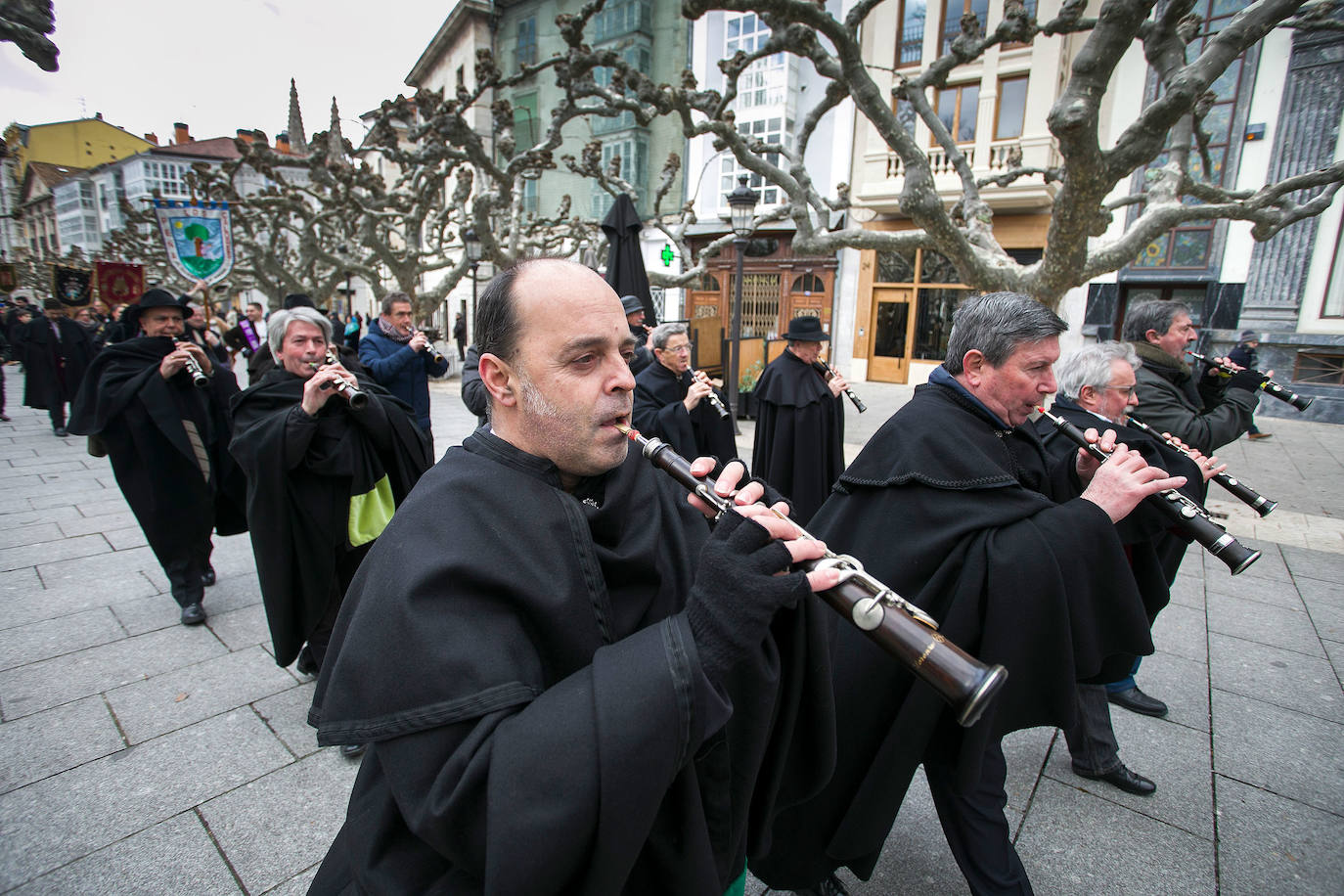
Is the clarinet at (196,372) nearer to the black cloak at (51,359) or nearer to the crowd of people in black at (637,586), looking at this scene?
the crowd of people in black at (637,586)

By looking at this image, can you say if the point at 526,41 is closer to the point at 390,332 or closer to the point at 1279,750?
the point at 390,332

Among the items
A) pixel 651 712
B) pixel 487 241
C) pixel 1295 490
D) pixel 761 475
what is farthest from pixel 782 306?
pixel 651 712

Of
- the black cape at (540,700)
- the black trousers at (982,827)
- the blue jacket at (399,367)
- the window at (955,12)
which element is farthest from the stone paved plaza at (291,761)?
the window at (955,12)

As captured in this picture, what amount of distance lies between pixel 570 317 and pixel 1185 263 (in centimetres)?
1750

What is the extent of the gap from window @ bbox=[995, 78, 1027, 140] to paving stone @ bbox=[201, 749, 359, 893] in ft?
61.8

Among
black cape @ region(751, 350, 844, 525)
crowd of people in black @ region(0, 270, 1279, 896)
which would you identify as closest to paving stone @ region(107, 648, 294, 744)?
crowd of people in black @ region(0, 270, 1279, 896)

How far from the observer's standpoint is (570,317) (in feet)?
4.60

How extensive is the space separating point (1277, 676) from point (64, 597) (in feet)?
25.5

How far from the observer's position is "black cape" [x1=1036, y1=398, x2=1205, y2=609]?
2.58 meters

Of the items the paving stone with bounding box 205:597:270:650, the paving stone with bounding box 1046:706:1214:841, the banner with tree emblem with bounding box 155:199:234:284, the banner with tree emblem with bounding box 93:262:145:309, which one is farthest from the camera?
the banner with tree emblem with bounding box 93:262:145:309

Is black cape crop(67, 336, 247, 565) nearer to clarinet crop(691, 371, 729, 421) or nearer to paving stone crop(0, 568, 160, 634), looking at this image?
paving stone crop(0, 568, 160, 634)

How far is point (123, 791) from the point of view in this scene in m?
2.72

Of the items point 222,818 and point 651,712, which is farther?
point 222,818

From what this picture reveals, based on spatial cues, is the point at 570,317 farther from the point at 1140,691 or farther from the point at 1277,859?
the point at 1140,691
